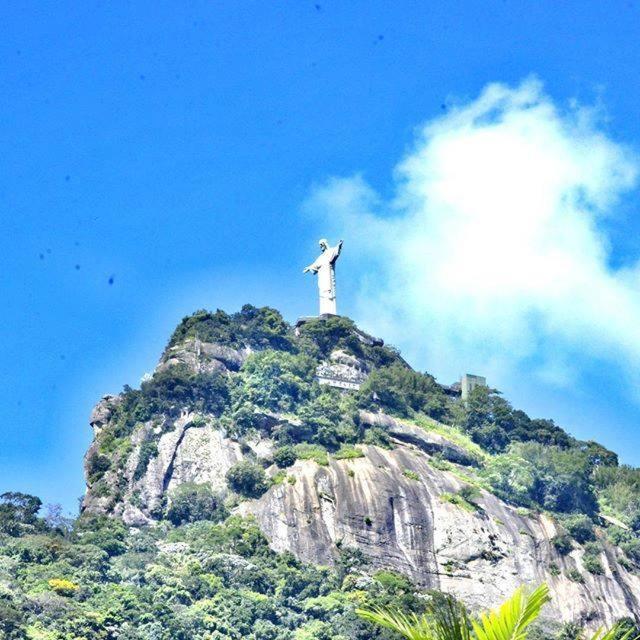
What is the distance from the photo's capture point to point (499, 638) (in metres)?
13.1

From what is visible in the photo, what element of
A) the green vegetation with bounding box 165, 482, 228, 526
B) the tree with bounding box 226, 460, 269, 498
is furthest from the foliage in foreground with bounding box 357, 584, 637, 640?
the tree with bounding box 226, 460, 269, 498

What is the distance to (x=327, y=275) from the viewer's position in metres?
93.9

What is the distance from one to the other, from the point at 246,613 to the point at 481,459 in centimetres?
2561

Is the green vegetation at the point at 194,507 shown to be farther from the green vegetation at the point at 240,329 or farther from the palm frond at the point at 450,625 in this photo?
the palm frond at the point at 450,625

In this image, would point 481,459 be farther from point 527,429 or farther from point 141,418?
point 141,418

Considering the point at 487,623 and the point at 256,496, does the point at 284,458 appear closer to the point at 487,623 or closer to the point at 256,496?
the point at 256,496

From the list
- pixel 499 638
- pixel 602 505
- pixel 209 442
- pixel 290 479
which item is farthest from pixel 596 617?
pixel 499 638

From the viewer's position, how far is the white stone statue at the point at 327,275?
93.4 metres

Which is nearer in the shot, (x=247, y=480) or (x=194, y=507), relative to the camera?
(x=194, y=507)

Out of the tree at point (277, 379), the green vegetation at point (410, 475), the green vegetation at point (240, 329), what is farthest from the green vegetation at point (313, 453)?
the green vegetation at point (240, 329)

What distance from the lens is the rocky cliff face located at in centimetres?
7231

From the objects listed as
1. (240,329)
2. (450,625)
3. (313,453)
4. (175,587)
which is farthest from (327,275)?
(450,625)

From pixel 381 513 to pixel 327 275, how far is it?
78.7 feet

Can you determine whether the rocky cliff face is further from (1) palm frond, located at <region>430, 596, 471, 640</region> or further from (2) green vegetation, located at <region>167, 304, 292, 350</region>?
(1) palm frond, located at <region>430, 596, 471, 640</region>
